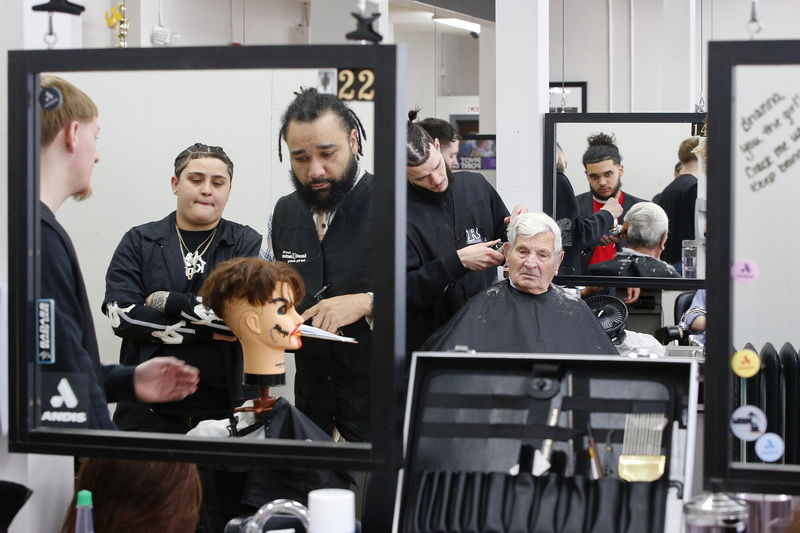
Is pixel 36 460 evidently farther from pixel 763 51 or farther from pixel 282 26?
pixel 282 26

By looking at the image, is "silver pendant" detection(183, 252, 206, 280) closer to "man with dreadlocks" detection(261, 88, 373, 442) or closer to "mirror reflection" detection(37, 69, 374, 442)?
"mirror reflection" detection(37, 69, 374, 442)

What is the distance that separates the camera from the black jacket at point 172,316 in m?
1.90

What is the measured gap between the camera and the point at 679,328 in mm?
4281

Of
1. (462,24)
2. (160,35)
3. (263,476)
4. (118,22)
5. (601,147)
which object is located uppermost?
(462,24)

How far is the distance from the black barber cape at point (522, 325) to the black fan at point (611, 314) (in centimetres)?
61

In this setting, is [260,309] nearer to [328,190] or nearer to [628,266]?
[328,190]

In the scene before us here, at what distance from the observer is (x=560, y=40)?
1009 cm

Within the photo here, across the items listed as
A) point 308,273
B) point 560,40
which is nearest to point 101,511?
point 308,273

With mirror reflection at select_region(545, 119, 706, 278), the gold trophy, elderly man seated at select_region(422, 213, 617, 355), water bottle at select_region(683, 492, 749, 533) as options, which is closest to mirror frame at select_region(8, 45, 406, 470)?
water bottle at select_region(683, 492, 749, 533)

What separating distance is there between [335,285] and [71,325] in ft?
1.55

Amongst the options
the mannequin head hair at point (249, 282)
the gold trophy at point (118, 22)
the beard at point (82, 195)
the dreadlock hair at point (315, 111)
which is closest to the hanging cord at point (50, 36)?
the beard at point (82, 195)

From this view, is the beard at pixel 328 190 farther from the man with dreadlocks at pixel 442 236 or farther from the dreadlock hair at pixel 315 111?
the man with dreadlocks at pixel 442 236

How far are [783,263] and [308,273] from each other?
0.83 metres

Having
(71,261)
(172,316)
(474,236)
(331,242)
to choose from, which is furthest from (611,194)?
(71,261)
